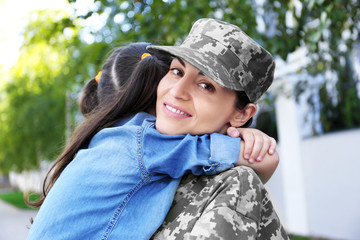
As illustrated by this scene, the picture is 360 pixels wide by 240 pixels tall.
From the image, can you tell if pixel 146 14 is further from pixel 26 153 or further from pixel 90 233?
pixel 26 153

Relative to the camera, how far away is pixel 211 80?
5.19 ft

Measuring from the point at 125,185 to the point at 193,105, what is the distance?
0.39m

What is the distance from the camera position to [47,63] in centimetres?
1681

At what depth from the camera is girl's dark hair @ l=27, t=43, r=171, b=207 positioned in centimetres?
184

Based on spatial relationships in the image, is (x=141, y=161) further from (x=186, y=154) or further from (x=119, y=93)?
(x=119, y=93)

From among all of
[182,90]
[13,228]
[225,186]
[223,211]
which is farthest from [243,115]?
[13,228]

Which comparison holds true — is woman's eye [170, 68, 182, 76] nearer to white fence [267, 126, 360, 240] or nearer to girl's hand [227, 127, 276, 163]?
girl's hand [227, 127, 276, 163]

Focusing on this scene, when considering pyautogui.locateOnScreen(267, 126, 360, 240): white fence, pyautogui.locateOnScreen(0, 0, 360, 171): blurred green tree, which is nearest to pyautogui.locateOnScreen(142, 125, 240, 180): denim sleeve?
pyautogui.locateOnScreen(0, 0, 360, 171): blurred green tree

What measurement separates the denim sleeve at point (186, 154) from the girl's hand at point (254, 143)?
0.04 meters

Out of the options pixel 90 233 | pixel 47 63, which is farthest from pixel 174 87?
pixel 47 63

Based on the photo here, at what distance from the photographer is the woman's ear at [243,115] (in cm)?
174

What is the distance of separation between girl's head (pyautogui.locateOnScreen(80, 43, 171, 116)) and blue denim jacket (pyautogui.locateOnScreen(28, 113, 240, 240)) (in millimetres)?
360

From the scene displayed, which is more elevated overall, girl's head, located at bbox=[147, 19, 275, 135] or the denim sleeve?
girl's head, located at bbox=[147, 19, 275, 135]

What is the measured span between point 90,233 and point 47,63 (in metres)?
16.3
